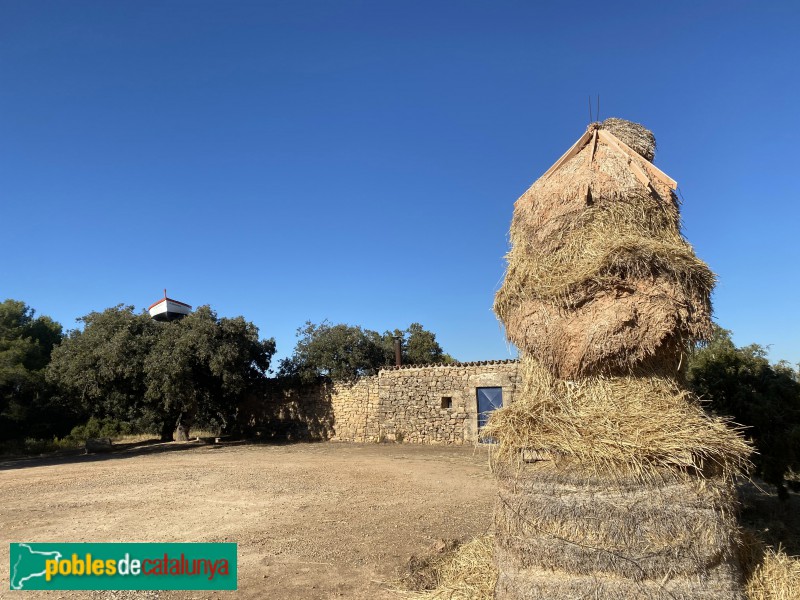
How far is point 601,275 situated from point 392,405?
16.0m

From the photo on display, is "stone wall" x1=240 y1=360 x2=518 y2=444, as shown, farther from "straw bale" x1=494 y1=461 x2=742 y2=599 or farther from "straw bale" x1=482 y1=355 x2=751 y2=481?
"straw bale" x1=494 y1=461 x2=742 y2=599

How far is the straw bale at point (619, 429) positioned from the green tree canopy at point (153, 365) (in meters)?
17.0

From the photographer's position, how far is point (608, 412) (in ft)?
12.0

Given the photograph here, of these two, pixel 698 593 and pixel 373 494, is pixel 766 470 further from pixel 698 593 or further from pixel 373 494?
pixel 373 494

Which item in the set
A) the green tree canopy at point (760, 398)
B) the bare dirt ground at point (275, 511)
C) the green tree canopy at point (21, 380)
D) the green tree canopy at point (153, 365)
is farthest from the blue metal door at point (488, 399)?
the green tree canopy at point (21, 380)

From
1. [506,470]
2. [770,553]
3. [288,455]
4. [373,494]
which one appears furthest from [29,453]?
[770,553]

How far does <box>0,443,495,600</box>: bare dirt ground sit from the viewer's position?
203 inches

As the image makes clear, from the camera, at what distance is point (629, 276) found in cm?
373

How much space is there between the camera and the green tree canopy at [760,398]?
6.18m

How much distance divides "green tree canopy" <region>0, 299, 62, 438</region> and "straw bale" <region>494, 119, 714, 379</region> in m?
19.3

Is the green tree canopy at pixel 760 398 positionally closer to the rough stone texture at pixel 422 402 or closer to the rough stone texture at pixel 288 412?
the rough stone texture at pixel 422 402

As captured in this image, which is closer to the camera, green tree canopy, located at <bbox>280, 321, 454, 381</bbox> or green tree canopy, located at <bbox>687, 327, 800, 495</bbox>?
green tree canopy, located at <bbox>687, 327, 800, 495</bbox>

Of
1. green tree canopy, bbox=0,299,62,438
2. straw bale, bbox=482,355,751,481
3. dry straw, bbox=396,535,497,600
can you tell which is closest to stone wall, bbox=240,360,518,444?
green tree canopy, bbox=0,299,62,438

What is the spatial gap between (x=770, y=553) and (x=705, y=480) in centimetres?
144
